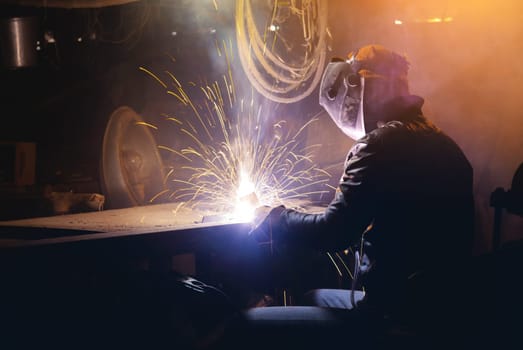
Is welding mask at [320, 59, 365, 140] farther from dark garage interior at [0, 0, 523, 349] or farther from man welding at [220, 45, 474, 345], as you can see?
dark garage interior at [0, 0, 523, 349]

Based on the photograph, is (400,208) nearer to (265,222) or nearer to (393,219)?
(393,219)

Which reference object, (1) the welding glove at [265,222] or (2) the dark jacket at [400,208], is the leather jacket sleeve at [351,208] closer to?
(2) the dark jacket at [400,208]

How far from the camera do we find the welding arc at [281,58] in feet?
15.3

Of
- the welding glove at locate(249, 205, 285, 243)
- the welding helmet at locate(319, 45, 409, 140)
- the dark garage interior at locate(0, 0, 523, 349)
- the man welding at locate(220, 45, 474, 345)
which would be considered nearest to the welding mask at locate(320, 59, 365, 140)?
the welding helmet at locate(319, 45, 409, 140)

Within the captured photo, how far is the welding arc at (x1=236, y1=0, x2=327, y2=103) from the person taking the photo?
15.3ft

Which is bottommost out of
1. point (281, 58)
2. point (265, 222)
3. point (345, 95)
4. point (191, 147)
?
point (265, 222)

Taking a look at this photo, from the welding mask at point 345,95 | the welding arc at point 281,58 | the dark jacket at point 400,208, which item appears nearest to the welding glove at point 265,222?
the dark jacket at point 400,208

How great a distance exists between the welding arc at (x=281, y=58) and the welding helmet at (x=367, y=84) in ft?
8.46

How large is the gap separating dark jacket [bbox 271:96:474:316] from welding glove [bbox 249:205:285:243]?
0.89 ft

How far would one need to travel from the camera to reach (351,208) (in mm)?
1833

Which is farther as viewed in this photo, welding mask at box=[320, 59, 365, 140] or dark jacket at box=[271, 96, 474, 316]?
welding mask at box=[320, 59, 365, 140]

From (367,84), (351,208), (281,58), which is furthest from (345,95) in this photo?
(281,58)

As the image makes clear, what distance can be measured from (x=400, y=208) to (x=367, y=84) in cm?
57

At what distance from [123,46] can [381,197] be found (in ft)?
17.8
